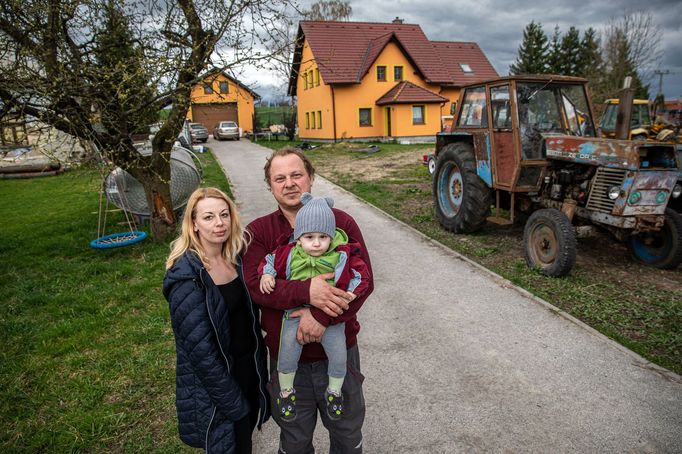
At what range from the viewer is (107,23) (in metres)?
6.72

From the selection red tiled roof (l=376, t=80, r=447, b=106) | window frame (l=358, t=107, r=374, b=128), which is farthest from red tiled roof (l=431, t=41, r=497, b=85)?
window frame (l=358, t=107, r=374, b=128)

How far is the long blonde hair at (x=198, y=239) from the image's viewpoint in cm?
217

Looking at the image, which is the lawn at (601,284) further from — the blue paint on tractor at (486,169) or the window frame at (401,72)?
the window frame at (401,72)

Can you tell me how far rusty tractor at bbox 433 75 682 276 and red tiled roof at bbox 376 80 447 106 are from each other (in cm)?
1889

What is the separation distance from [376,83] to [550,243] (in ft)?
77.8

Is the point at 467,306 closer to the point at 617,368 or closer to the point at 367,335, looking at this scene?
the point at 367,335

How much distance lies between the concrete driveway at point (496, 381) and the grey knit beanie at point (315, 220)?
1.71 m

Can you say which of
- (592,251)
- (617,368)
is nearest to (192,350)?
(617,368)

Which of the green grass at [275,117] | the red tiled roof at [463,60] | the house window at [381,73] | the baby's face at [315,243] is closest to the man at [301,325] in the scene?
the baby's face at [315,243]

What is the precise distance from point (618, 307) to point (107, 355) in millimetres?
5126

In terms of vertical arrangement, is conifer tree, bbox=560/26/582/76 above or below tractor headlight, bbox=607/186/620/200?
above

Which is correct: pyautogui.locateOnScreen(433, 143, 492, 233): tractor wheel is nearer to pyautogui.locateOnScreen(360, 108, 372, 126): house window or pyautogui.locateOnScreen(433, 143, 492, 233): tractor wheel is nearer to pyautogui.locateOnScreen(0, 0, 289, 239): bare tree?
pyautogui.locateOnScreen(0, 0, 289, 239): bare tree

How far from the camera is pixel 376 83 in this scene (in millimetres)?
27469

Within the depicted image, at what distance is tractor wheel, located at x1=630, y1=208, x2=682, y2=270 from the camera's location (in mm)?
5535
